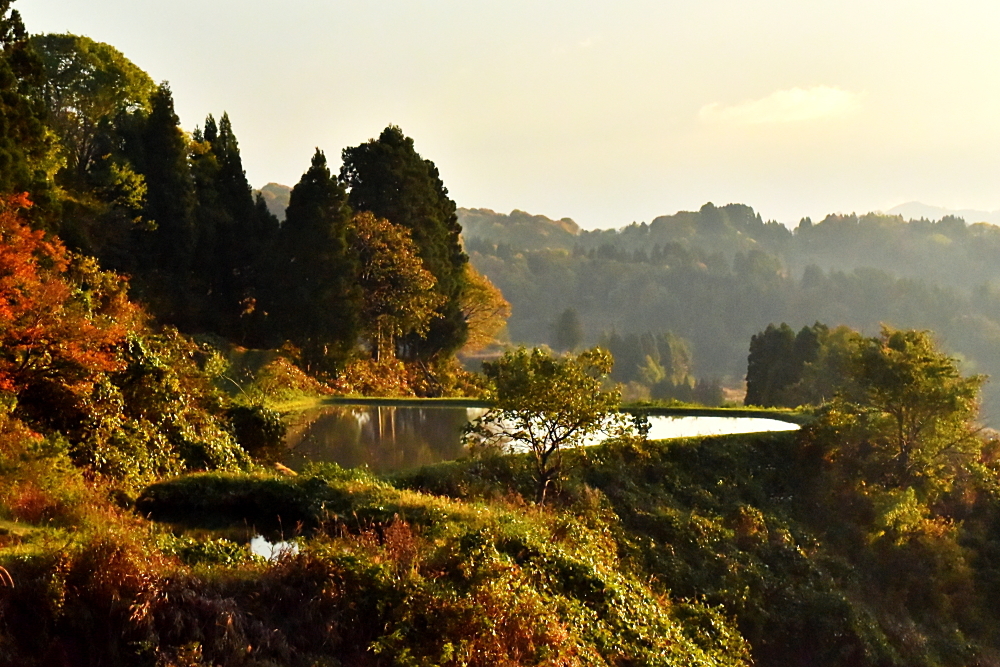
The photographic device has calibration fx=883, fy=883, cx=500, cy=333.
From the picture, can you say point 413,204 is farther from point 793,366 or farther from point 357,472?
point 357,472

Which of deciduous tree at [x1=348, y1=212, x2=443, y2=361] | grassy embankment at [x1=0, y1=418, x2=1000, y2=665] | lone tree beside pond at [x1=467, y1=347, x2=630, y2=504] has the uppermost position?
deciduous tree at [x1=348, y1=212, x2=443, y2=361]

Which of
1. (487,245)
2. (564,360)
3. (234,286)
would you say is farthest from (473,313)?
(487,245)

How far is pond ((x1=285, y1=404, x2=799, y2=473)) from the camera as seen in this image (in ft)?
→ 53.1

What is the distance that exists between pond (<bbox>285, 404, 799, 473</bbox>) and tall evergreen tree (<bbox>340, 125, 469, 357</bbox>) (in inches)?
574

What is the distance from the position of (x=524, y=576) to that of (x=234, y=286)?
26.7 metres

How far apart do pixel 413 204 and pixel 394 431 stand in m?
20.7

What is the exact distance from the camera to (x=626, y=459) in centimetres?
1764

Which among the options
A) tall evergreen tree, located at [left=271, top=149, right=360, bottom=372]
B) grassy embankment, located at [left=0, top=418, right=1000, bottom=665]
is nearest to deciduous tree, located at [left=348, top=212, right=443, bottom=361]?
tall evergreen tree, located at [left=271, top=149, right=360, bottom=372]

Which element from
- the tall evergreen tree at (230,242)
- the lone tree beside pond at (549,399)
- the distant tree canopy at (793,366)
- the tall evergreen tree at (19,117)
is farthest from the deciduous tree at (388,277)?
the distant tree canopy at (793,366)

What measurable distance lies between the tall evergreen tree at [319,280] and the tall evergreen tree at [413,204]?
5.02m

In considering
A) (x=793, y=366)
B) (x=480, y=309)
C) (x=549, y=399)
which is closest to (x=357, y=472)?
(x=549, y=399)

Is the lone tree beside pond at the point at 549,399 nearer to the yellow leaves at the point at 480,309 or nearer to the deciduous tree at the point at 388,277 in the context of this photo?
the deciduous tree at the point at 388,277

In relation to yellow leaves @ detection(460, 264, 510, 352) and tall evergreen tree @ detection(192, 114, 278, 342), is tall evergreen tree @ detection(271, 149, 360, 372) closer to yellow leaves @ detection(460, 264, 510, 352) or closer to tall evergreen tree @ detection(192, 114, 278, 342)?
tall evergreen tree @ detection(192, 114, 278, 342)

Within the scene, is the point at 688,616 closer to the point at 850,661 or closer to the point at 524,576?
the point at 850,661
